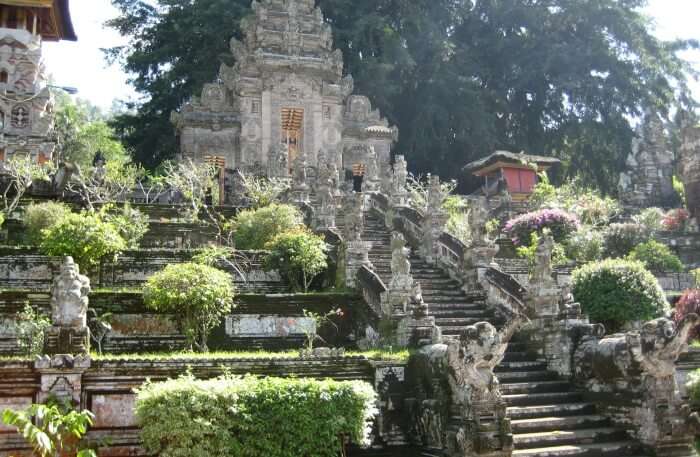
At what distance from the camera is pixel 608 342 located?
11.2m

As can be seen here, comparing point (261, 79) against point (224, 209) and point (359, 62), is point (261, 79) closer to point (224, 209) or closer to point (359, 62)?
point (359, 62)

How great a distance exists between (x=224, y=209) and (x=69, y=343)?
10.1 m

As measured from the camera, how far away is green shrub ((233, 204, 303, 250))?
53.0 feet

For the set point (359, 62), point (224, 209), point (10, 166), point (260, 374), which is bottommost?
point (260, 374)

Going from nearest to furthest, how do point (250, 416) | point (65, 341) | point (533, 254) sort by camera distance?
1. point (250, 416)
2. point (65, 341)
3. point (533, 254)

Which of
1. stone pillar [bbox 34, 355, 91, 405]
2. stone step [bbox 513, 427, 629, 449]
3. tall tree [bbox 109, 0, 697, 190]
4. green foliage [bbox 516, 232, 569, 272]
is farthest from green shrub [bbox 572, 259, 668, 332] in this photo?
tall tree [bbox 109, 0, 697, 190]

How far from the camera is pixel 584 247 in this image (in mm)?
19438

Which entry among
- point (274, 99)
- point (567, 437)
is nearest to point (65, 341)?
point (567, 437)

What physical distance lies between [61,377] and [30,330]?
1670 millimetres

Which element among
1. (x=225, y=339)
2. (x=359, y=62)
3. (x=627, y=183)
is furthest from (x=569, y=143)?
(x=225, y=339)

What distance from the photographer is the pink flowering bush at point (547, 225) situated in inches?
803

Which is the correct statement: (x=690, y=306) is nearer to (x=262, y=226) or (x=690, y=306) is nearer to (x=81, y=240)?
(x=262, y=226)

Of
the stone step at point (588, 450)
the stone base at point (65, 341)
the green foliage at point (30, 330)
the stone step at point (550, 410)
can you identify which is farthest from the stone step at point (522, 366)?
the green foliage at point (30, 330)

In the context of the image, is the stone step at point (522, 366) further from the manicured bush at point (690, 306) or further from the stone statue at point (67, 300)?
the stone statue at point (67, 300)
